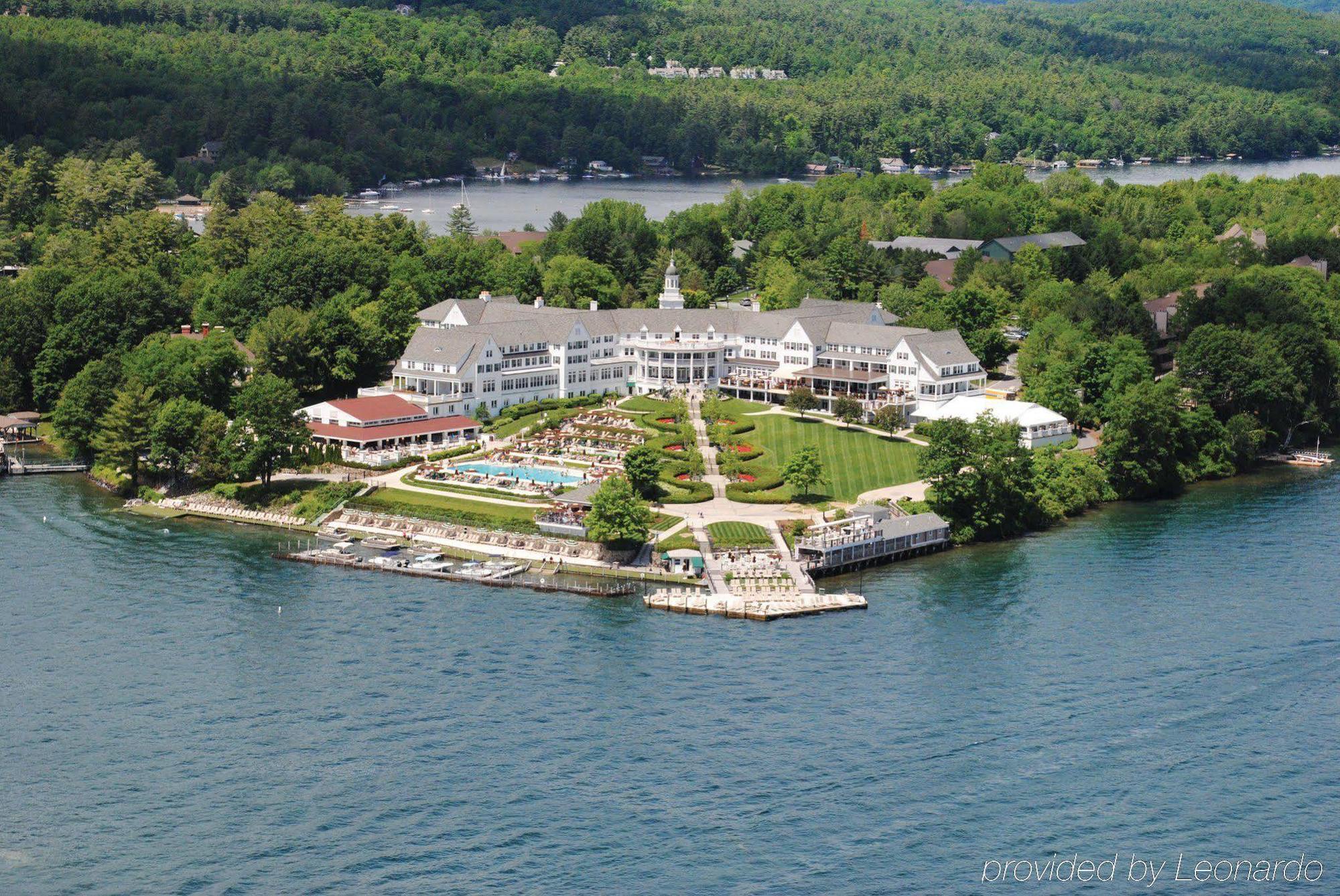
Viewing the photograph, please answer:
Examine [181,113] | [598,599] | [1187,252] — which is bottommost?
[598,599]

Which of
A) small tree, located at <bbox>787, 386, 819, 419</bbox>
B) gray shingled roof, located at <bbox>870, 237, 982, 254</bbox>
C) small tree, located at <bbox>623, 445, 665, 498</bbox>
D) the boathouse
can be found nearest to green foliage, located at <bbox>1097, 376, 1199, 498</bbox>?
the boathouse

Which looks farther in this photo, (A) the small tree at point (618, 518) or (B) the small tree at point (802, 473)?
(B) the small tree at point (802, 473)

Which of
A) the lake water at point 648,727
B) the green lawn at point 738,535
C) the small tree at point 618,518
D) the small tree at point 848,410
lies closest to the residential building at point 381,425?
the lake water at point 648,727

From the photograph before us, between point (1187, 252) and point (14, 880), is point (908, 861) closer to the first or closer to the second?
point (14, 880)

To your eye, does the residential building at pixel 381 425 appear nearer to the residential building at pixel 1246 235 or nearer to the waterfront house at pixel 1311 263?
the waterfront house at pixel 1311 263

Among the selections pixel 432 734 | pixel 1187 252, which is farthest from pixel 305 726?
pixel 1187 252

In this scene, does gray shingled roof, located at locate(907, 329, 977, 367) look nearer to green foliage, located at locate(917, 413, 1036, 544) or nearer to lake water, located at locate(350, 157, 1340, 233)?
green foliage, located at locate(917, 413, 1036, 544)
